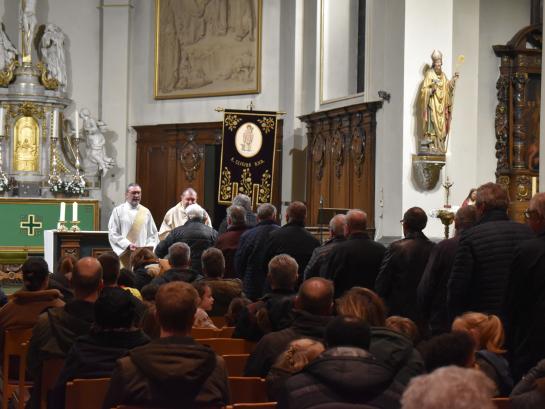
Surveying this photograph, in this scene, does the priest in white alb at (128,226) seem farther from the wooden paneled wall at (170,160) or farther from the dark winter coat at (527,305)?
the wooden paneled wall at (170,160)

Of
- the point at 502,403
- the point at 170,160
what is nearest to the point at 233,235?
the point at 502,403

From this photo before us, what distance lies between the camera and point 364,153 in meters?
16.5

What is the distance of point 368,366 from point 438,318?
3442mm

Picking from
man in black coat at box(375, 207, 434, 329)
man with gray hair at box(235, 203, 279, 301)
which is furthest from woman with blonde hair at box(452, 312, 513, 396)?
man with gray hair at box(235, 203, 279, 301)

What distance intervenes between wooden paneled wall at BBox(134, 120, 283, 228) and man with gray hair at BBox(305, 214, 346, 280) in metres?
12.8

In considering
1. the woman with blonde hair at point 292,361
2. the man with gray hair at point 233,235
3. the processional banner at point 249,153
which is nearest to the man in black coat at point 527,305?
the woman with blonde hair at point 292,361

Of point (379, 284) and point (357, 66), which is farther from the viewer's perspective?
point (357, 66)

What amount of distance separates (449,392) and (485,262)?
167 inches

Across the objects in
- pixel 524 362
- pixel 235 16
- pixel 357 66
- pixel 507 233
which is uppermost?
pixel 235 16

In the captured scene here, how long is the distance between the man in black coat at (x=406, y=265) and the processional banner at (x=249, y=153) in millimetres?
9963

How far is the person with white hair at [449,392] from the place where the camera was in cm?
220

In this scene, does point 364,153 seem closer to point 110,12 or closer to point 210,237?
point 210,237

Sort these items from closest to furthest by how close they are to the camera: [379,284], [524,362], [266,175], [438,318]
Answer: [524,362], [438,318], [379,284], [266,175]

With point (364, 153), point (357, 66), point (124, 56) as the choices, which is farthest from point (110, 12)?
point (364, 153)
